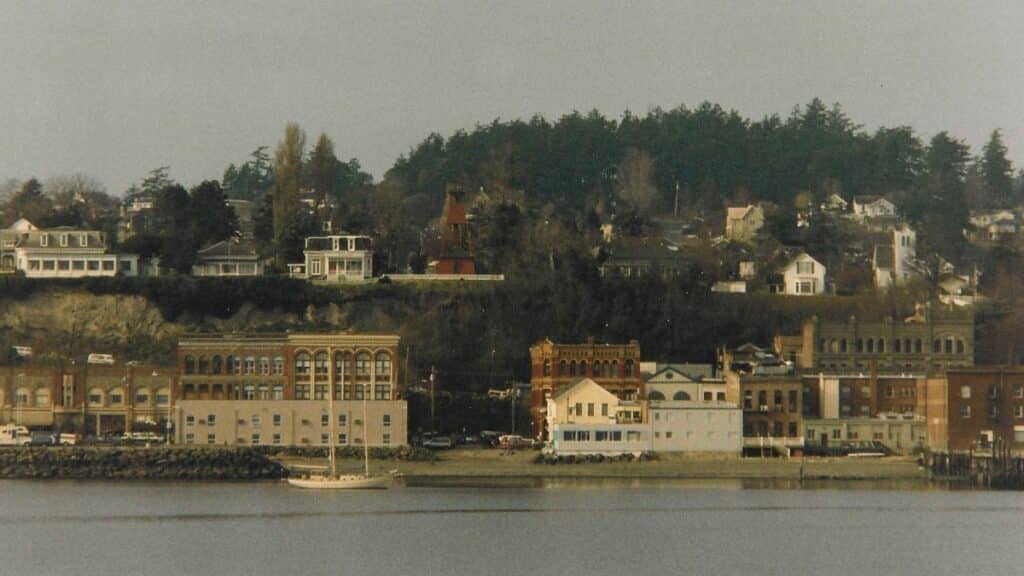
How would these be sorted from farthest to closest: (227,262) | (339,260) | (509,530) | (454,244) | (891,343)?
(454,244) < (227,262) < (339,260) < (891,343) < (509,530)

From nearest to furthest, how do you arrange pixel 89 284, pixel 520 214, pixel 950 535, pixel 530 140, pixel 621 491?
pixel 950 535 → pixel 621 491 → pixel 89 284 → pixel 520 214 → pixel 530 140

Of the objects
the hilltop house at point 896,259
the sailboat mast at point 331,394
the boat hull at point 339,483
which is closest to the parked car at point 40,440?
the sailboat mast at point 331,394

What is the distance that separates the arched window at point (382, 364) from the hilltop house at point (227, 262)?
22481 millimetres

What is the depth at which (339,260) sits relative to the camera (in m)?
125

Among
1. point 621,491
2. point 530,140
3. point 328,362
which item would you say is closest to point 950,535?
point 621,491

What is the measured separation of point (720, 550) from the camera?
77375 mm

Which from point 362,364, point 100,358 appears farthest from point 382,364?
point 100,358

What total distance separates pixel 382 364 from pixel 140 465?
12.0 metres

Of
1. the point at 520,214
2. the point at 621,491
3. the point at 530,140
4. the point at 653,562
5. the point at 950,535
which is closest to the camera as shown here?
the point at 653,562

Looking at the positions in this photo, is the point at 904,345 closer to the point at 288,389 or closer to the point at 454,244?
the point at 454,244

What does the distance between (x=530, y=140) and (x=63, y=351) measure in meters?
58.4

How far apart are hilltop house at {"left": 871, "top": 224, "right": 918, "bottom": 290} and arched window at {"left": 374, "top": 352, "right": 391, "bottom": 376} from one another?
34.6 metres

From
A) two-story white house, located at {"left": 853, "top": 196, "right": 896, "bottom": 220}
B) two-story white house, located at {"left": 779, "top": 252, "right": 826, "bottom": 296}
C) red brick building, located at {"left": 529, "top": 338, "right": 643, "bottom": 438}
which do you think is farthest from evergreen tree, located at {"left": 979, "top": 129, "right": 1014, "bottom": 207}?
red brick building, located at {"left": 529, "top": 338, "right": 643, "bottom": 438}

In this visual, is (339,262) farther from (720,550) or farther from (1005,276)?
(720,550)
